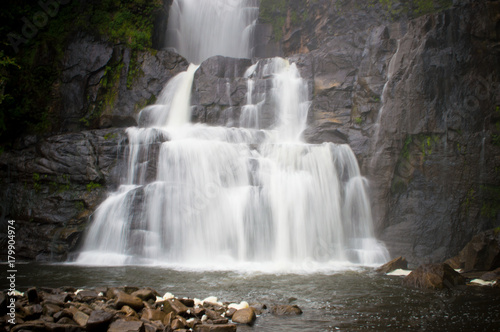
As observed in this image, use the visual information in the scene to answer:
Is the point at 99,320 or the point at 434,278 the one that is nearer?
the point at 99,320

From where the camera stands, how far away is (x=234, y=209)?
12.6m

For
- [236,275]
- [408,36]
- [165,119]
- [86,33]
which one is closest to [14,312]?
[236,275]

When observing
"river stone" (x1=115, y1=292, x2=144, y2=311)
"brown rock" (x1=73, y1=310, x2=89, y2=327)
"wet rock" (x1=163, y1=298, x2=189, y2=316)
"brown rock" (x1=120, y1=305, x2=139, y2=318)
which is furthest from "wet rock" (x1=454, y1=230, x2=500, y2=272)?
"brown rock" (x1=73, y1=310, x2=89, y2=327)

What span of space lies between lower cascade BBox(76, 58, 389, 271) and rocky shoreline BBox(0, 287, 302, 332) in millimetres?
4609

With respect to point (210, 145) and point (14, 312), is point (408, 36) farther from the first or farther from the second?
point (14, 312)

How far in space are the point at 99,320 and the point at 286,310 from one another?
9.71 ft

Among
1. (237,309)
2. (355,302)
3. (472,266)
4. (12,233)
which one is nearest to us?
(237,309)

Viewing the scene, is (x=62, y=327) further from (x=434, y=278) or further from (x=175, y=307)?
(x=434, y=278)

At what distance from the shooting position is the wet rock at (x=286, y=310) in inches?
243

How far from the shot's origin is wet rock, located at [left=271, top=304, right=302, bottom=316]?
20.3ft

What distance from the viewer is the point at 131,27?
19812mm

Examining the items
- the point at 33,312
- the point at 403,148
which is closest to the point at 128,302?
the point at 33,312

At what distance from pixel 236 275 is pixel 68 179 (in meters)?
7.87

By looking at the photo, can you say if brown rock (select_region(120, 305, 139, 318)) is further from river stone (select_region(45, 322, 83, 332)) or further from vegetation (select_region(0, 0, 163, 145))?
vegetation (select_region(0, 0, 163, 145))
